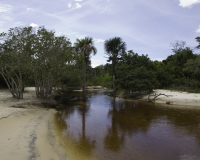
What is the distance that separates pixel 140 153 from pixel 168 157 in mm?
1272

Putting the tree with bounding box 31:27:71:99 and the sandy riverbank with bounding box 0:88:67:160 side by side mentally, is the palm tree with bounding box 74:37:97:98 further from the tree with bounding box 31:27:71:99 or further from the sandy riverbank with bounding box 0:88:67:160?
the sandy riverbank with bounding box 0:88:67:160

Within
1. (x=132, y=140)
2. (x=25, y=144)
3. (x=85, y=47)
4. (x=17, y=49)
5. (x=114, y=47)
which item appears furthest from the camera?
(x=114, y=47)

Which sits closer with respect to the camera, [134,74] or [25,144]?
[25,144]

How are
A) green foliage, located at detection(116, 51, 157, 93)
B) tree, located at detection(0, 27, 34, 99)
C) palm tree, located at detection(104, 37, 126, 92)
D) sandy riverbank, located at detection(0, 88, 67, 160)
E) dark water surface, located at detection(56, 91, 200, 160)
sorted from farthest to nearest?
palm tree, located at detection(104, 37, 126, 92) < green foliage, located at detection(116, 51, 157, 93) < tree, located at detection(0, 27, 34, 99) < dark water surface, located at detection(56, 91, 200, 160) < sandy riverbank, located at detection(0, 88, 67, 160)

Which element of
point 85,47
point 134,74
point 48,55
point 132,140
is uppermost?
point 85,47

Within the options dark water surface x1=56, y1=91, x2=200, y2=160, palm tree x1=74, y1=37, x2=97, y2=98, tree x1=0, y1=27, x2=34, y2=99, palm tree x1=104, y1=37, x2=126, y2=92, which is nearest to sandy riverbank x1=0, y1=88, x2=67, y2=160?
dark water surface x1=56, y1=91, x2=200, y2=160

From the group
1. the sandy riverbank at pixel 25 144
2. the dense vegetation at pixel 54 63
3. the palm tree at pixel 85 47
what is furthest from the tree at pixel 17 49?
the palm tree at pixel 85 47

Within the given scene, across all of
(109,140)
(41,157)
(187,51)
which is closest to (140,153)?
(109,140)

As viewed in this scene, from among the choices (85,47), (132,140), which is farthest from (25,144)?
(85,47)

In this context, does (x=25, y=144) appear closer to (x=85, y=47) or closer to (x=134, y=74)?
(x=85, y=47)

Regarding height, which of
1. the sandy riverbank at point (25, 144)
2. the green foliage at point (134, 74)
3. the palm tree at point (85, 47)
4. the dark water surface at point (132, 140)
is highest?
the palm tree at point (85, 47)

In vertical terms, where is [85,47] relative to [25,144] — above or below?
above

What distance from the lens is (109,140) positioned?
11.1 meters

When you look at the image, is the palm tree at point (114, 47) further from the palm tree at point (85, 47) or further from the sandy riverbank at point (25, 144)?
the sandy riverbank at point (25, 144)
